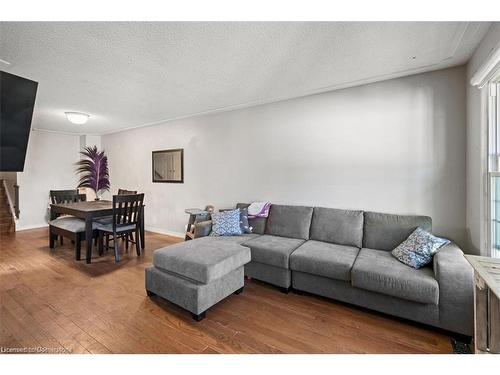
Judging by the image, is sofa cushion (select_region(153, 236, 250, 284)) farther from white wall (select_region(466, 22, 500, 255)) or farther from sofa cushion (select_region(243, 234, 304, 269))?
white wall (select_region(466, 22, 500, 255))

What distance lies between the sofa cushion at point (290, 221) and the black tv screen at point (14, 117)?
104 inches

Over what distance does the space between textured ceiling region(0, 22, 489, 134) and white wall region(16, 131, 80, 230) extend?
3.05 m

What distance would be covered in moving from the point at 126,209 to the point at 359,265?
319 cm

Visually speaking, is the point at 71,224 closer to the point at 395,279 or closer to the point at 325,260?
the point at 325,260

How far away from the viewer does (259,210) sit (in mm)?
3143

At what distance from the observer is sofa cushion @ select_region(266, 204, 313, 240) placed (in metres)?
2.81

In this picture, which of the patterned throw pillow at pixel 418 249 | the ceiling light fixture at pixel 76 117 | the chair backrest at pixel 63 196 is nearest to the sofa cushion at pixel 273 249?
the patterned throw pillow at pixel 418 249

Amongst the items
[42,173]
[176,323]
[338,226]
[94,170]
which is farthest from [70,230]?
[338,226]

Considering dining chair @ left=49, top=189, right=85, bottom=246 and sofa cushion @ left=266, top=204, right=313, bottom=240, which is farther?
dining chair @ left=49, top=189, right=85, bottom=246

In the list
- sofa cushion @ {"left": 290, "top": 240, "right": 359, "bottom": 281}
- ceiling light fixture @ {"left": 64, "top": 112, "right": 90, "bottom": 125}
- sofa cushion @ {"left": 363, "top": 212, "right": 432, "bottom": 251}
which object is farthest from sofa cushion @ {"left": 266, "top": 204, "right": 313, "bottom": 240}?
ceiling light fixture @ {"left": 64, "top": 112, "right": 90, "bottom": 125}

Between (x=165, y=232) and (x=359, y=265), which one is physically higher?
(x=359, y=265)

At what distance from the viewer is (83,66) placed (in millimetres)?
2254
